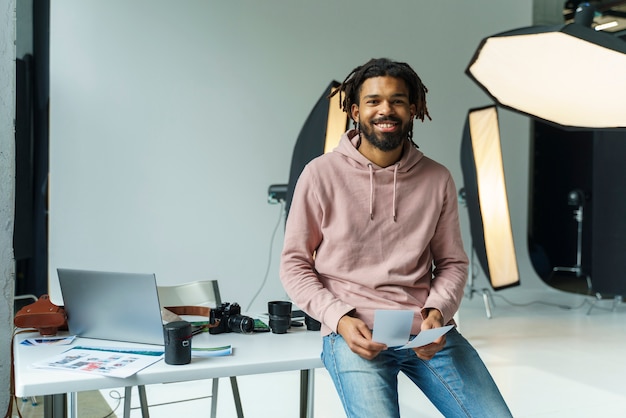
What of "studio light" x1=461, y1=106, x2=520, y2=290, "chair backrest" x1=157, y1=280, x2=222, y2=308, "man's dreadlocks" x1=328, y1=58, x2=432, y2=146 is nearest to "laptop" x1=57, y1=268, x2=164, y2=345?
"chair backrest" x1=157, y1=280, x2=222, y2=308

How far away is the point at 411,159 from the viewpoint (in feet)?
5.76

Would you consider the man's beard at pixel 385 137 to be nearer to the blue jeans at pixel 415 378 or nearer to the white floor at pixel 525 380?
the blue jeans at pixel 415 378

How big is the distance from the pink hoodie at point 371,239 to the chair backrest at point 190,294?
0.74 m

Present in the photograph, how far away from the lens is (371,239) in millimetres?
1660

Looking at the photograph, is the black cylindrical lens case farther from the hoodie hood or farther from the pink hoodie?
the hoodie hood

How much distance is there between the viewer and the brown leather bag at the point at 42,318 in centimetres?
169

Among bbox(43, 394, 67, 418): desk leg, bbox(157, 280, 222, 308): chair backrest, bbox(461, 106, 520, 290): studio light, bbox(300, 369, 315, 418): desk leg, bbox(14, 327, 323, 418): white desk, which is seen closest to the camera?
bbox(14, 327, 323, 418): white desk

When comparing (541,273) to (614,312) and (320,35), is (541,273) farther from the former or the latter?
(320,35)

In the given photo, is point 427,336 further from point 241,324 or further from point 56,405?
point 56,405

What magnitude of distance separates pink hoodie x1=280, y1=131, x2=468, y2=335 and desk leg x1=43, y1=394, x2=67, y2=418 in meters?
0.59

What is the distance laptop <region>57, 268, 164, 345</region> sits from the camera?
155 cm

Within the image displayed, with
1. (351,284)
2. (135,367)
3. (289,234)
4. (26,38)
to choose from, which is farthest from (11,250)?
(26,38)

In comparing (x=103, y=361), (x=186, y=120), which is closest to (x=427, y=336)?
(x=103, y=361)

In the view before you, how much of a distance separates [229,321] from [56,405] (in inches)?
21.2
